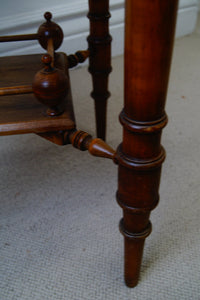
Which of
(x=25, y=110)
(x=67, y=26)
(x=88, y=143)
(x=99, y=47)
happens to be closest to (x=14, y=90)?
(x=25, y=110)

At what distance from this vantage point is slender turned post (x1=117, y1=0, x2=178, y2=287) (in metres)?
0.29

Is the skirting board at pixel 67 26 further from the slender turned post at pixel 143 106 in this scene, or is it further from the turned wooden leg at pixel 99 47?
the slender turned post at pixel 143 106

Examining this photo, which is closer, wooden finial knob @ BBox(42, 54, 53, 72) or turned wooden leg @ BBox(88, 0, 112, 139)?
wooden finial knob @ BBox(42, 54, 53, 72)

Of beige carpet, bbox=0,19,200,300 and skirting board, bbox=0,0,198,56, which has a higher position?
skirting board, bbox=0,0,198,56

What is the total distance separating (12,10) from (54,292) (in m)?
1.05

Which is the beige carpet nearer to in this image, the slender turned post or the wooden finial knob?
the slender turned post

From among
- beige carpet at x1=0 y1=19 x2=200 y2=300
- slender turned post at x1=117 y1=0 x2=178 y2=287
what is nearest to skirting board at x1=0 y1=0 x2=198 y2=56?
beige carpet at x1=0 y1=19 x2=200 y2=300

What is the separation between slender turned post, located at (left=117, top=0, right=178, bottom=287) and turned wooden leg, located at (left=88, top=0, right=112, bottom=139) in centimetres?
40

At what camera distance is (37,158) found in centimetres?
86

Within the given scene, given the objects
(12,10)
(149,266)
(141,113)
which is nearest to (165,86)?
(141,113)

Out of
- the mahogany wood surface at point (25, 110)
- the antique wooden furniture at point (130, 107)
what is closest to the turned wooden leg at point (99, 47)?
the antique wooden furniture at point (130, 107)

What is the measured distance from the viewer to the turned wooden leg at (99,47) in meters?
0.69

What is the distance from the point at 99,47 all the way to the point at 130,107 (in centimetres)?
43

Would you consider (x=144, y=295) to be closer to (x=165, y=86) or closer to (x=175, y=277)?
(x=175, y=277)
